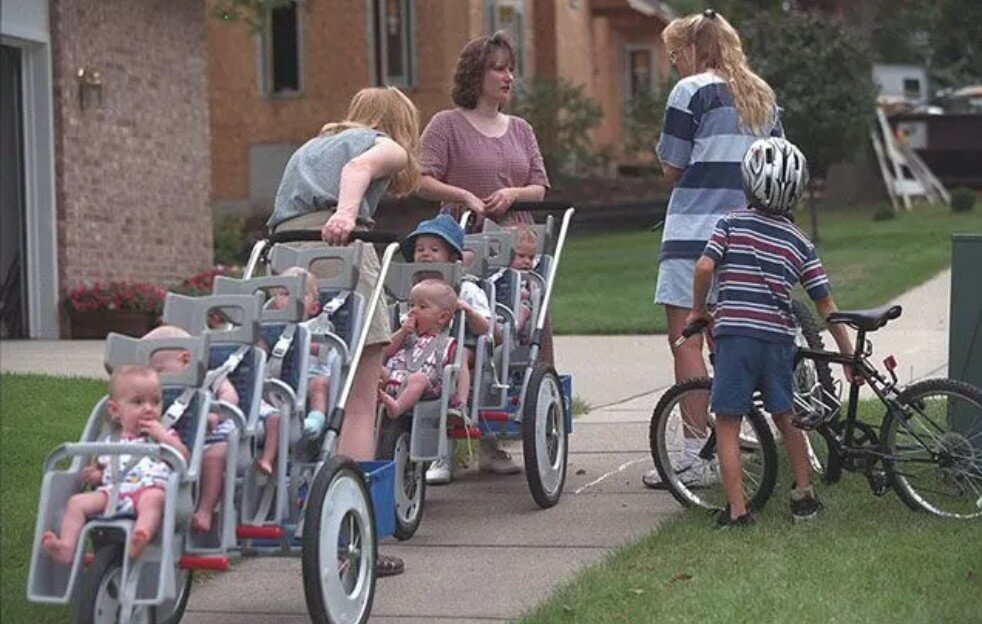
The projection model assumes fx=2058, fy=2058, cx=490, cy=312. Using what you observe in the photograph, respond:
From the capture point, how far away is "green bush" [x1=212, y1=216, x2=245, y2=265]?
22.6 metres

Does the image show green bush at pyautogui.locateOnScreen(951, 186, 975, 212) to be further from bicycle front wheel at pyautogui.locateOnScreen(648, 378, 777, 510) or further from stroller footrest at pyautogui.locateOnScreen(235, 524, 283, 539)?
stroller footrest at pyautogui.locateOnScreen(235, 524, 283, 539)

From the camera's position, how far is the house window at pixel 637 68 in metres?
39.1

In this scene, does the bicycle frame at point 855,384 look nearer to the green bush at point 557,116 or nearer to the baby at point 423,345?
the baby at point 423,345

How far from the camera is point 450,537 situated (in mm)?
8016

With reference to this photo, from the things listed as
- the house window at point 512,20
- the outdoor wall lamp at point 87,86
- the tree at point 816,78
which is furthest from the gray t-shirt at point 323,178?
the house window at point 512,20

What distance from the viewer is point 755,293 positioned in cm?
761

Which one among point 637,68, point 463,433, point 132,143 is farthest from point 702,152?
point 637,68

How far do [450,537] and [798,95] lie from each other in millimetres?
17853

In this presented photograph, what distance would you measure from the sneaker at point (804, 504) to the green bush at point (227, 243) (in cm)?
1516

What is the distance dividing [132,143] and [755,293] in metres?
11.2

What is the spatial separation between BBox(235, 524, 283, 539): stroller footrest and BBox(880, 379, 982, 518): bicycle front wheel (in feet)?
8.95

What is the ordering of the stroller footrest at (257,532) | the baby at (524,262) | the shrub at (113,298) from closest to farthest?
1. the stroller footrest at (257,532)
2. the baby at (524,262)
3. the shrub at (113,298)

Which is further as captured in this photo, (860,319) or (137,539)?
(860,319)

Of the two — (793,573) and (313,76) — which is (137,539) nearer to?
(793,573)
